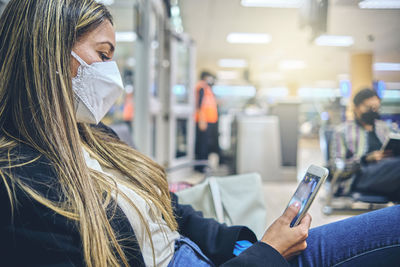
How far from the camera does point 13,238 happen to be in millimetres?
489

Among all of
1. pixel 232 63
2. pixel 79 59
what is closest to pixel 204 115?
pixel 79 59

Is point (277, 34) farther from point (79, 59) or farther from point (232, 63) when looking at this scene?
point (79, 59)

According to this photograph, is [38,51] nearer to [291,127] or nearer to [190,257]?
[190,257]

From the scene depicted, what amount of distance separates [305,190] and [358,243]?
148 millimetres

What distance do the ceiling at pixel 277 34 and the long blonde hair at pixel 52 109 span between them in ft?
3.28

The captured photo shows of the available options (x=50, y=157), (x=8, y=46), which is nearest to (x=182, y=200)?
(x=50, y=157)

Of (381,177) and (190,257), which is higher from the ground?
(190,257)

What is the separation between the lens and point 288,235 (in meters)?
0.65

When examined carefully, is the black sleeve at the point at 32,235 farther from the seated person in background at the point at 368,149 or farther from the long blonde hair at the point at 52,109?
the seated person in background at the point at 368,149

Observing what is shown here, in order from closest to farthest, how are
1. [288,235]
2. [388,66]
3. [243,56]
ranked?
[288,235] → [388,66] → [243,56]

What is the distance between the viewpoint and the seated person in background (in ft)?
5.98

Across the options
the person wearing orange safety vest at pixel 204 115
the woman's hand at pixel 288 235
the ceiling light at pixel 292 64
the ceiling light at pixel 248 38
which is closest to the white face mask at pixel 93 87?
the woman's hand at pixel 288 235

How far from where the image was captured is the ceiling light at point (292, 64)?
30.4ft

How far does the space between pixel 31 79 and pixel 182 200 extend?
61 centimetres
